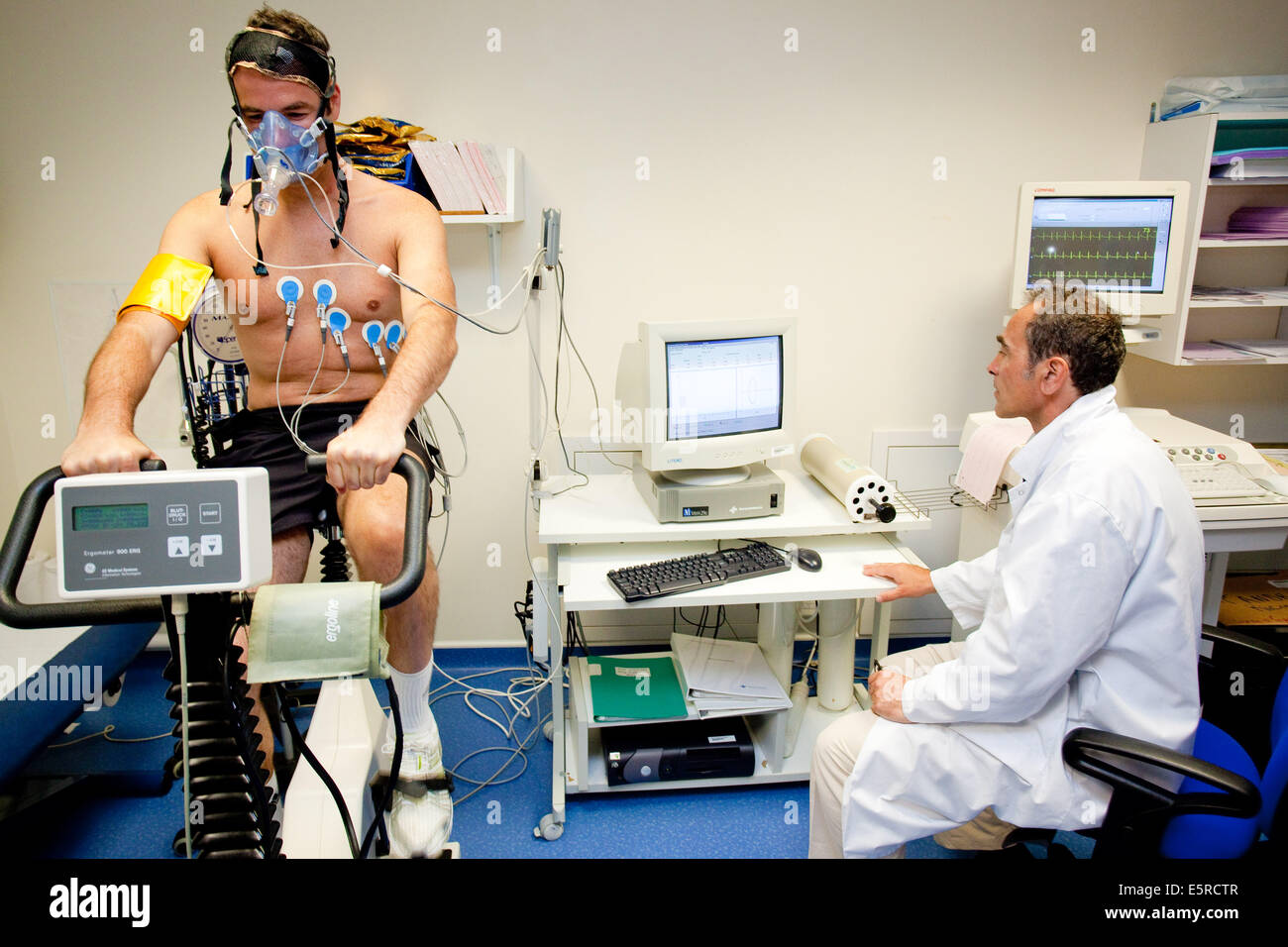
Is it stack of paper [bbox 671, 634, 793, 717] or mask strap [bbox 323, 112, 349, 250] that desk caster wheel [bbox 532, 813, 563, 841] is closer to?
stack of paper [bbox 671, 634, 793, 717]

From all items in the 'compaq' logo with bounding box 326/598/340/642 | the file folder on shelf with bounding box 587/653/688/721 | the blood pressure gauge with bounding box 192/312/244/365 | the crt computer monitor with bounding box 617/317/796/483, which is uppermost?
the blood pressure gauge with bounding box 192/312/244/365

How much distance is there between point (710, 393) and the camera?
217 centimetres

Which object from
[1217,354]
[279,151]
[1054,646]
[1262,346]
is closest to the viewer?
[1054,646]

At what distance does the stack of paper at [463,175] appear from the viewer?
7.63ft

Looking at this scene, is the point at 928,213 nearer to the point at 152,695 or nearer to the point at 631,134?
the point at 631,134

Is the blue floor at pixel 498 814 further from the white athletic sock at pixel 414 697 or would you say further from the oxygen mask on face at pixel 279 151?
the oxygen mask on face at pixel 279 151

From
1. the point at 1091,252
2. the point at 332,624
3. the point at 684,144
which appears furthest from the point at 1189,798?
the point at 684,144

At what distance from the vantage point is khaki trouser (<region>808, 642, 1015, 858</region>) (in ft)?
5.53

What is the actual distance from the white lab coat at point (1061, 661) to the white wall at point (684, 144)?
1.31m

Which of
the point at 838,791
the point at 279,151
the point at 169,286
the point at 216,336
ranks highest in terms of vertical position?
the point at 279,151

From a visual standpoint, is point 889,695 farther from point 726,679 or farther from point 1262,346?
point 1262,346

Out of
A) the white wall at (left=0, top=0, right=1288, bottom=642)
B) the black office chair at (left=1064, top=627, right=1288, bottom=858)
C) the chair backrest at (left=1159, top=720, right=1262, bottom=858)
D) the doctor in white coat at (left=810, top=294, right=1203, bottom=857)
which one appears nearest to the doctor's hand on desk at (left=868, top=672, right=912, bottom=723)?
the doctor in white coat at (left=810, top=294, right=1203, bottom=857)

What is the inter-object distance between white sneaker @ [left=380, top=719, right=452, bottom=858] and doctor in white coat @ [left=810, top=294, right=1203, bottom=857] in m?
0.76
